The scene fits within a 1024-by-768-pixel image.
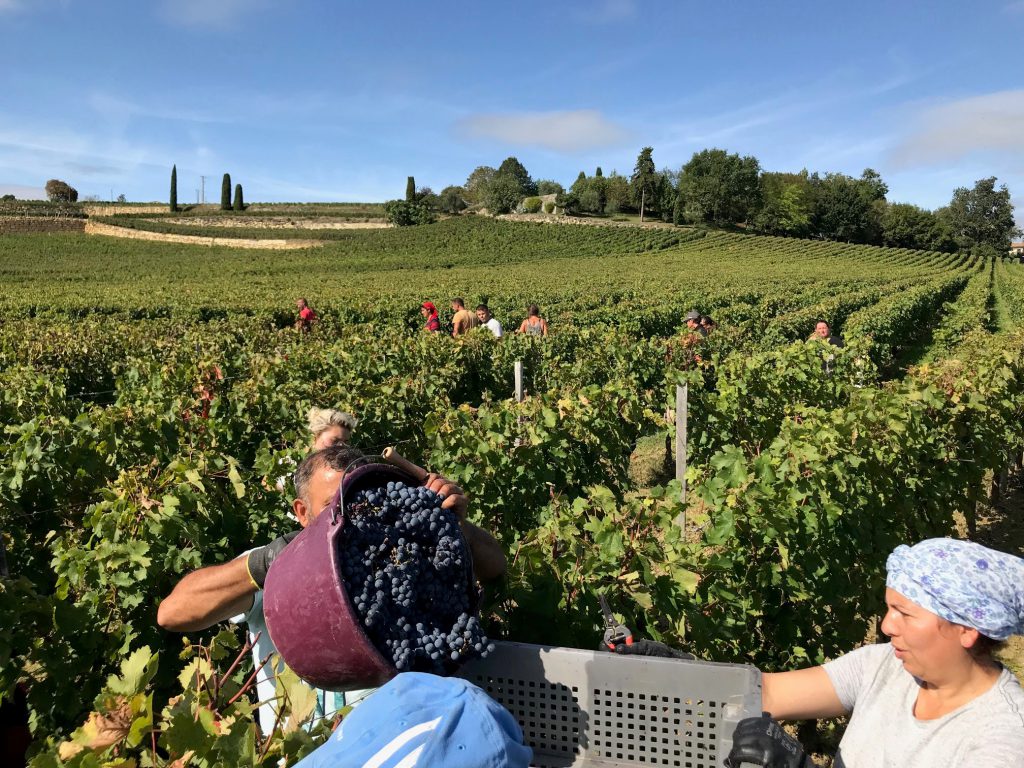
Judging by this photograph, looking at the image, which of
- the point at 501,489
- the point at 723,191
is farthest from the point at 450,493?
the point at 723,191

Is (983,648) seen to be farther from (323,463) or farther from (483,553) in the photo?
(323,463)

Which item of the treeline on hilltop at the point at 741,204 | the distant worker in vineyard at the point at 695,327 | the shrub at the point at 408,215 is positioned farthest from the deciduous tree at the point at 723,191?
the distant worker in vineyard at the point at 695,327

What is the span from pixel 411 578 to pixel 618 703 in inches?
30.1

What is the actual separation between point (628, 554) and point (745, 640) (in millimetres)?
1117

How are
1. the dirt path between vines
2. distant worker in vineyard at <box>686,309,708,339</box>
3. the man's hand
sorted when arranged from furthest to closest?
distant worker in vineyard at <box>686,309,708,339</box> → the dirt path between vines → the man's hand

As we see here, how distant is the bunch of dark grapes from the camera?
55.9 inches

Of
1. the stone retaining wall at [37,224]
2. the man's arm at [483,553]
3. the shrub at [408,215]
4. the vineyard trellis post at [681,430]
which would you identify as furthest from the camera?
the shrub at [408,215]

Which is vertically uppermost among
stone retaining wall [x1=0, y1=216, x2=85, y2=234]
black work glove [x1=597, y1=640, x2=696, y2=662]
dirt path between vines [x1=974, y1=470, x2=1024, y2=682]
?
stone retaining wall [x1=0, y1=216, x2=85, y2=234]

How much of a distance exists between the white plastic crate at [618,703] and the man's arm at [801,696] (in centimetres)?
23

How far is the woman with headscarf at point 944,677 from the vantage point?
4.99 ft

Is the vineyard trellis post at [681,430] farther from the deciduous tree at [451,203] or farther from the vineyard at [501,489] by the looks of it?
the deciduous tree at [451,203]

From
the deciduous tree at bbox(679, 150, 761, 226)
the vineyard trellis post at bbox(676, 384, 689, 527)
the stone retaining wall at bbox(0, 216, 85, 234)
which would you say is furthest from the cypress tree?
the vineyard trellis post at bbox(676, 384, 689, 527)

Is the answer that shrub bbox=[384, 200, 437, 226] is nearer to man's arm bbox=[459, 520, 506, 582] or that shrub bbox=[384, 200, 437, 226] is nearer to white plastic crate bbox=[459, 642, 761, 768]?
man's arm bbox=[459, 520, 506, 582]

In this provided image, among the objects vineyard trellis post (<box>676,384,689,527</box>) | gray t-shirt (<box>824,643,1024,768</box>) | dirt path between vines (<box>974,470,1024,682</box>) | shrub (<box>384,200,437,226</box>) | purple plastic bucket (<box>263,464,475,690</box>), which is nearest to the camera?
purple plastic bucket (<box>263,464,475,690</box>)
